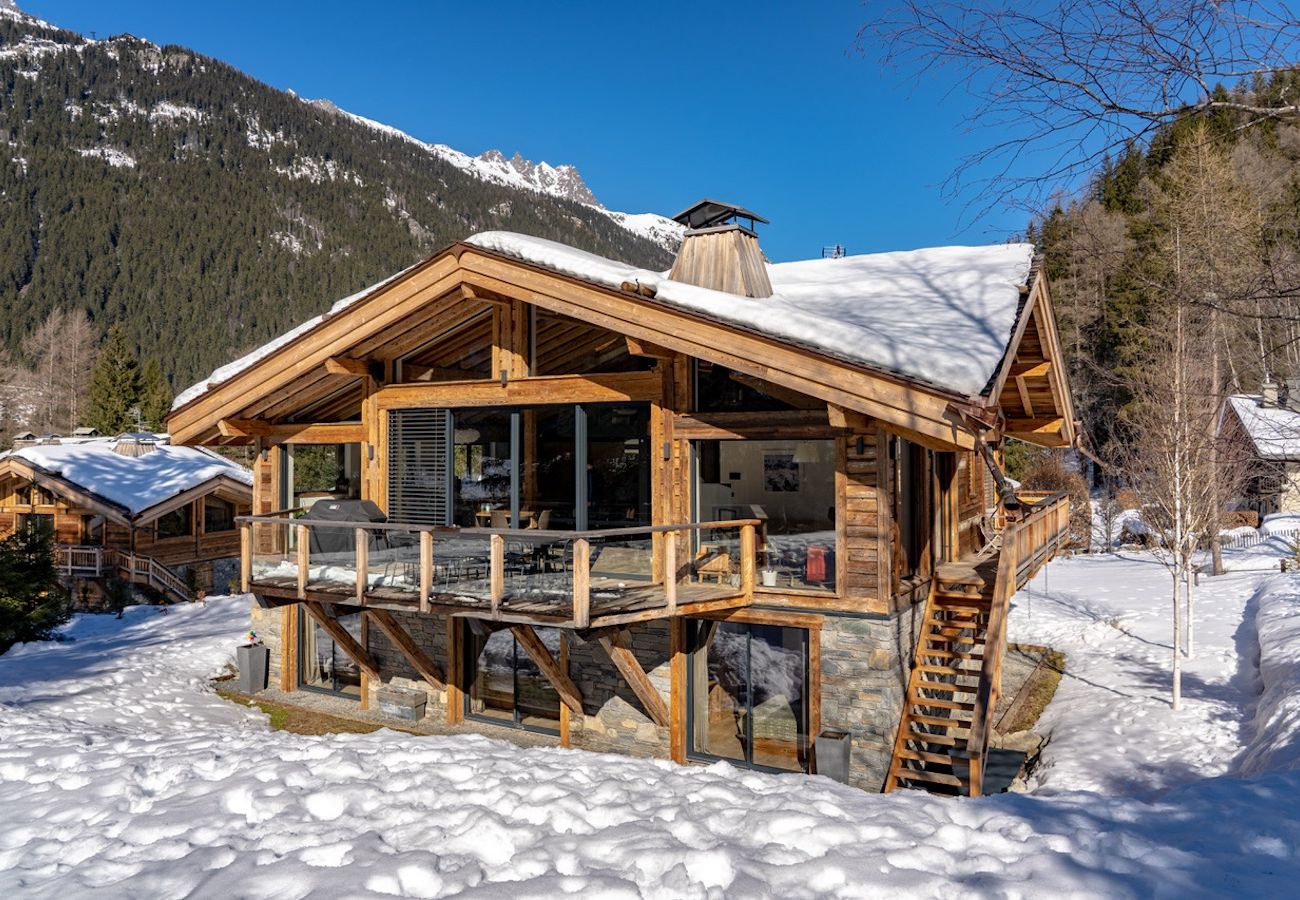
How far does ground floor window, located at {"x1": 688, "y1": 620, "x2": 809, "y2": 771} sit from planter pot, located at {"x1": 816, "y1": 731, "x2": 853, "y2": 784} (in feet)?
Result: 1.71

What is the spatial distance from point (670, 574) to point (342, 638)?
575cm

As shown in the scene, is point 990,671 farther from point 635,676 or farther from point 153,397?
point 153,397

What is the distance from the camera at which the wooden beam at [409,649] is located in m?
10.7

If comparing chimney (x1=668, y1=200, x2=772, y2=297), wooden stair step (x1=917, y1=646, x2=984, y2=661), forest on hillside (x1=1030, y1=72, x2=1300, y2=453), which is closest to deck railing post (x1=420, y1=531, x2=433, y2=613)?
chimney (x1=668, y1=200, x2=772, y2=297)

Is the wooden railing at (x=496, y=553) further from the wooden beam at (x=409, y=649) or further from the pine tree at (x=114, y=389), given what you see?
the pine tree at (x=114, y=389)

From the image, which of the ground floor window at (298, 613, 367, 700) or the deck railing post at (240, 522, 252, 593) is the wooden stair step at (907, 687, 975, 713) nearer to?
the ground floor window at (298, 613, 367, 700)

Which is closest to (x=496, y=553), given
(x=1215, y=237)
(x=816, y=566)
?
(x=816, y=566)

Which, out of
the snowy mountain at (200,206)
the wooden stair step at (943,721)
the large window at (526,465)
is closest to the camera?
the wooden stair step at (943,721)

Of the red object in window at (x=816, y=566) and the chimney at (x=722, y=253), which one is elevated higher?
the chimney at (x=722, y=253)

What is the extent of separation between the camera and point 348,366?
1180 cm

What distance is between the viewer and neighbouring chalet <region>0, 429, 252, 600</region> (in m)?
24.7

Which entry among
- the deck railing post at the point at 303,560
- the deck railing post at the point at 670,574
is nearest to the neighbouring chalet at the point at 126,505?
the deck railing post at the point at 303,560

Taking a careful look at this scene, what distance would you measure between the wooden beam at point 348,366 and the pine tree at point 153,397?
34498mm

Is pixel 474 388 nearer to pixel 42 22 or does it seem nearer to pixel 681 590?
pixel 681 590
